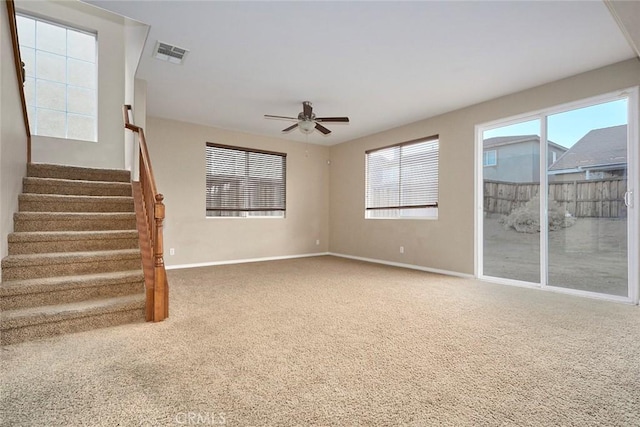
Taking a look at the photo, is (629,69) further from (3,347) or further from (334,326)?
(3,347)

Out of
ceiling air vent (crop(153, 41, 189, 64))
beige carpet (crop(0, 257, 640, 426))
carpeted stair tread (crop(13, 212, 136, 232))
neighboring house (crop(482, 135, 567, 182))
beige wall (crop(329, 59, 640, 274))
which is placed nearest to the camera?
beige carpet (crop(0, 257, 640, 426))

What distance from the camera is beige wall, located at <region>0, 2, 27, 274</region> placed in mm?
2600

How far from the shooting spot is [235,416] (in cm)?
144

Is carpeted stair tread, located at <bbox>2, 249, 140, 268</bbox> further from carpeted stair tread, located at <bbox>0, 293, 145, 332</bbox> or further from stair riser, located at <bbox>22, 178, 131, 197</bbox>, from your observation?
stair riser, located at <bbox>22, 178, 131, 197</bbox>

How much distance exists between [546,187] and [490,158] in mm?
883

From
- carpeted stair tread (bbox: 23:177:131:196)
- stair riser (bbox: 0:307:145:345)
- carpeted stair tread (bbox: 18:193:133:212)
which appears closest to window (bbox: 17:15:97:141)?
carpeted stair tread (bbox: 23:177:131:196)

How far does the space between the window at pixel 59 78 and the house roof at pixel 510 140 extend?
6.03 m

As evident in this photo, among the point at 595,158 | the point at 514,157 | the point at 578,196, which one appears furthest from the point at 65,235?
the point at 595,158

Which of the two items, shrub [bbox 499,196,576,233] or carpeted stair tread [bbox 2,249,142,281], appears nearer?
carpeted stair tread [bbox 2,249,142,281]

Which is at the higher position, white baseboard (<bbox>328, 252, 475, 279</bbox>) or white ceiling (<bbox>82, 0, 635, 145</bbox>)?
white ceiling (<bbox>82, 0, 635, 145</bbox>)

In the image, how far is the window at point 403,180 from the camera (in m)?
5.43

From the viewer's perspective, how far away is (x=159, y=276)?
8.90 ft

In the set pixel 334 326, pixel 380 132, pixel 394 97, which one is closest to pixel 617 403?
pixel 334 326

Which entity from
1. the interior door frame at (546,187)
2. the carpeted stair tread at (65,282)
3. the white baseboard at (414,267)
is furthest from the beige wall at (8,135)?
the interior door frame at (546,187)
